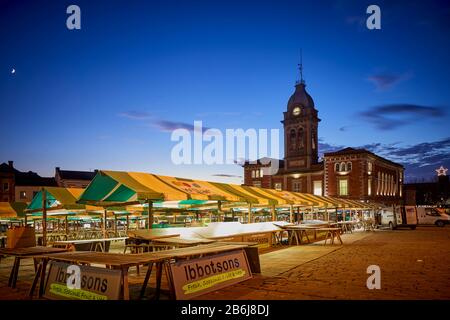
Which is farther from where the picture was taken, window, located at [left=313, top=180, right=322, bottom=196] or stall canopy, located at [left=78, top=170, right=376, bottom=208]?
window, located at [left=313, top=180, right=322, bottom=196]

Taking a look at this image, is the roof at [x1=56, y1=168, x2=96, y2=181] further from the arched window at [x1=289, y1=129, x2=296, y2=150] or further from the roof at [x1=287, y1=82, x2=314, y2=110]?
the roof at [x1=287, y1=82, x2=314, y2=110]

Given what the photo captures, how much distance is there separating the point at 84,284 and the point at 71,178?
76.9 metres

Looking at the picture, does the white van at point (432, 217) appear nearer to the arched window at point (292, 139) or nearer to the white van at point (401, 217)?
the white van at point (401, 217)

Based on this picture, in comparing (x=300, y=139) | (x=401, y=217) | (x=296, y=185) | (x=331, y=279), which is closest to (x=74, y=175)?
(x=296, y=185)

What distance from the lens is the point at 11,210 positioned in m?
17.1

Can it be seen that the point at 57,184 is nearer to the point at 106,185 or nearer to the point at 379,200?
the point at 379,200

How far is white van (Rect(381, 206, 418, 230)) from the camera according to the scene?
32562 millimetres

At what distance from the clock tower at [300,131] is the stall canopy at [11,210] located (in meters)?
48.2

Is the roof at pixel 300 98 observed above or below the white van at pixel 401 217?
above

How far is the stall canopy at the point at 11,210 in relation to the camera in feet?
53.5

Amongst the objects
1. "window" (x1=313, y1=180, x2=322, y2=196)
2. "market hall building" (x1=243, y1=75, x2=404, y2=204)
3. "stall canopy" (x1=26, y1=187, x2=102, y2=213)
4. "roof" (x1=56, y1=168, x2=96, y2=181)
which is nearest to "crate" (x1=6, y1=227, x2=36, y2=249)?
"stall canopy" (x1=26, y1=187, x2=102, y2=213)

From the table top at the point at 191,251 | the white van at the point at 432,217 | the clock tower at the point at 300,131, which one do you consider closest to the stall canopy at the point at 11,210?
the table top at the point at 191,251

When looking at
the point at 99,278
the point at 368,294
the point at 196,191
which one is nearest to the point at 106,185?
the point at 196,191
